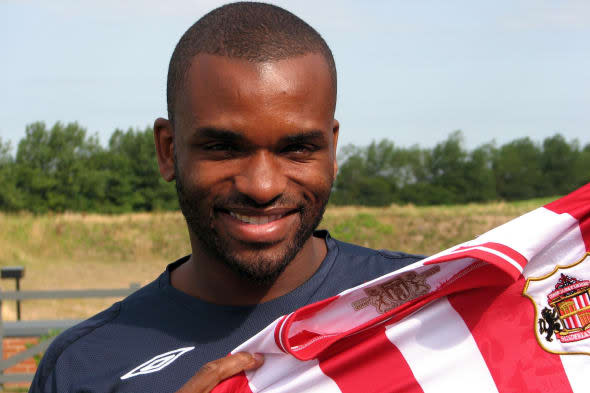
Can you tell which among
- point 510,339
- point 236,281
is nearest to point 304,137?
point 236,281

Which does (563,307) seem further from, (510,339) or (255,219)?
(255,219)

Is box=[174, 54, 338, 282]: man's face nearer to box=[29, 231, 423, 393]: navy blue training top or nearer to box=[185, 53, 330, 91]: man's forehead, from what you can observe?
box=[185, 53, 330, 91]: man's forehead

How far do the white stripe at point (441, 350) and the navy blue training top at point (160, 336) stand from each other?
0.23m

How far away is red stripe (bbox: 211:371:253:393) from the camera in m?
1.67

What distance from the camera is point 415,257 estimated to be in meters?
2.15

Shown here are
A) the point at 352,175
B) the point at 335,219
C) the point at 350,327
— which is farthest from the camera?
the point at 352,175

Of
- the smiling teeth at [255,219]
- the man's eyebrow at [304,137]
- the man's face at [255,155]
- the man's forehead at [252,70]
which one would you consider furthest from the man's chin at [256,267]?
the man's forehead at [252,70]

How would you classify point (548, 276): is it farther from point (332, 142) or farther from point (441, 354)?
point (332, 142)

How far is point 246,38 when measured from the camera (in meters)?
1.76

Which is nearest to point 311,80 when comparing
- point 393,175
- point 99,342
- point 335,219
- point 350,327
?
point 350,327

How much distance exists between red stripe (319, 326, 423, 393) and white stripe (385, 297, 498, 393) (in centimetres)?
2

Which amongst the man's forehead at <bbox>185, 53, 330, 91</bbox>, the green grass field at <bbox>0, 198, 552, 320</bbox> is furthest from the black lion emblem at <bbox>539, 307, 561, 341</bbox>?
the green grass field at <bbox>0, 198, 552, 320</bbox>

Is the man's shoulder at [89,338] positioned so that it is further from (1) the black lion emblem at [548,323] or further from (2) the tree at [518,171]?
(2) the tree at [518,171]

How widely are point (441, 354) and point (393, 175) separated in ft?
224
